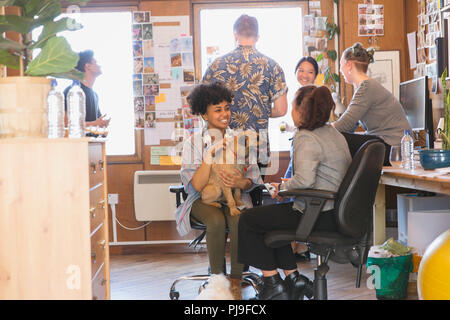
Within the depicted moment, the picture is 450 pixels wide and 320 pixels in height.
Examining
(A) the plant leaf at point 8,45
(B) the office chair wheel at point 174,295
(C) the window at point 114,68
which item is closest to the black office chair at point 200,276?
(B) the office chair wheel at point 174,295

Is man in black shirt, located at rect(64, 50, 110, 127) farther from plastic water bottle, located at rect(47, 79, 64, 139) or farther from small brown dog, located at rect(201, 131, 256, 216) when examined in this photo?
plastic water bottle, located at rect(47, 79, 64, 139)

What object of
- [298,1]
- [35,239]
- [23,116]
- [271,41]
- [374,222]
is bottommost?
[374,222]

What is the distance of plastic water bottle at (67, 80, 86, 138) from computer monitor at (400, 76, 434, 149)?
2.36 metres

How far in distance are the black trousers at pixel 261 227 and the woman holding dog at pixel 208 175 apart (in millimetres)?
254

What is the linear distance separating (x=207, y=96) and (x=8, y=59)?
3.82 ft

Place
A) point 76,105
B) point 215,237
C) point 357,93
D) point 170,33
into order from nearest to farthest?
point 76,105
point 215,237
point 357,93
point 170,33

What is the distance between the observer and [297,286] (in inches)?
104

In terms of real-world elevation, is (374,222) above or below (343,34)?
below

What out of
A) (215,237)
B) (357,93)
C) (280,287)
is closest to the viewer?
(280,287)

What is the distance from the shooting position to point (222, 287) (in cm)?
265

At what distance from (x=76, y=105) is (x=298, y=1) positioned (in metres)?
2.96

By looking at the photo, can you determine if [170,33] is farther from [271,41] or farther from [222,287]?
[222,287]

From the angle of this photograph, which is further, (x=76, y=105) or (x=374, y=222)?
(x=374, y=222)

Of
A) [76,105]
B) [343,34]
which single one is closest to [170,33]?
[343,34]
